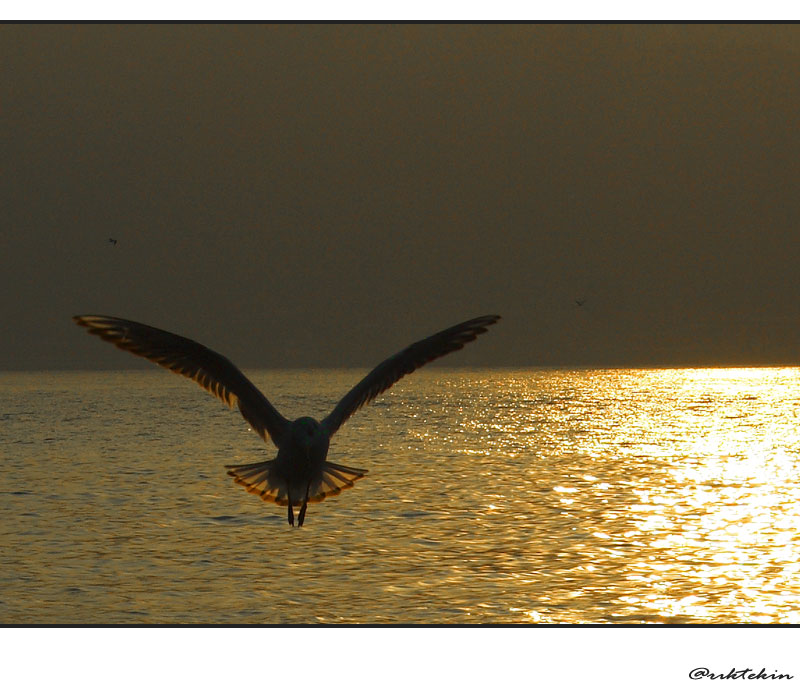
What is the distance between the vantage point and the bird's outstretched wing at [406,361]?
42.3 ft

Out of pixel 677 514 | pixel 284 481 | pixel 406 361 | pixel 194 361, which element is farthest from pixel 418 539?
pixel 194 361

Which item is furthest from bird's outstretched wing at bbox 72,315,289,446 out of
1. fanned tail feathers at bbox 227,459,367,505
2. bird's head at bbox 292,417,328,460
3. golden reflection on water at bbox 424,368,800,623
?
golden reflection on water at bbox 424,368,800,623

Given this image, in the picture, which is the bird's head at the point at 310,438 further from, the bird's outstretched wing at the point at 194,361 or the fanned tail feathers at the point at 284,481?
the fanned tail feathers at the point at 284,481

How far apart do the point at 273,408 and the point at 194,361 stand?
1014mm

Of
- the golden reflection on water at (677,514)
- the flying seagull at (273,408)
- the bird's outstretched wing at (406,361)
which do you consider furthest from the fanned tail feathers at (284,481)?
the golden reflection on water at (677,514)

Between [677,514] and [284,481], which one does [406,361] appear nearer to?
[284,481]

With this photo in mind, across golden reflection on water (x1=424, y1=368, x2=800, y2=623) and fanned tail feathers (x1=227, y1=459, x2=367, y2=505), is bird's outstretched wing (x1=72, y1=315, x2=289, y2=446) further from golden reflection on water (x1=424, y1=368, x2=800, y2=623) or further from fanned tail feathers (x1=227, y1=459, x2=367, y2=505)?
golden reflection on water (x1=424, y1=368, x2=800, y2=623)

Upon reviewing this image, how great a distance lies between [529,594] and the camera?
21.2 metres

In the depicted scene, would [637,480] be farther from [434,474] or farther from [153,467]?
[153,467]

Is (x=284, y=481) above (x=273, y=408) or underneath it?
underneath

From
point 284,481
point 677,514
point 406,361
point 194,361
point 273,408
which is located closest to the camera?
point 273,408

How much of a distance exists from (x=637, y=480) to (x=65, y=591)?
94.9 ft

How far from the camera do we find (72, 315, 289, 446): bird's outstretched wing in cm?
1176

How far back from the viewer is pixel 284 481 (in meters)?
13.6
